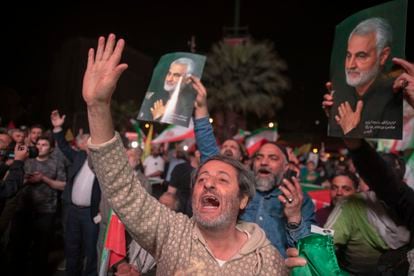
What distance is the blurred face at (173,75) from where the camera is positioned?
12.7 feet

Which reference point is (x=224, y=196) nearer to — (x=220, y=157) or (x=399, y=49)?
(x=220, y=157)

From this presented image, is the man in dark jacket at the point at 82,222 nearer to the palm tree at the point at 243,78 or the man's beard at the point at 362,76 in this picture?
the man's beard at the point at 362,76

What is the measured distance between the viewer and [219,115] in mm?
24859

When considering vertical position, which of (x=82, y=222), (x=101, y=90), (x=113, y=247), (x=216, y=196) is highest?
(x=101, y=90)

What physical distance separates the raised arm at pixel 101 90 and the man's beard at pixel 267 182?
1.73m

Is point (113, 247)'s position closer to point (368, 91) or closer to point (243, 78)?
point (368, 91)

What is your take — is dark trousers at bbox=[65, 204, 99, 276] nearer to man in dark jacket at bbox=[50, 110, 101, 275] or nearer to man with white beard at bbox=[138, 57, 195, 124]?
man in dark jacket at bbox=[50, 110, 101, 275]

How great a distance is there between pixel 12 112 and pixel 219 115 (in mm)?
15785

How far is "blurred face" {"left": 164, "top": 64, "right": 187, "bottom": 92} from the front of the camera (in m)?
3.87

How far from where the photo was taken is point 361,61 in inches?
94.9

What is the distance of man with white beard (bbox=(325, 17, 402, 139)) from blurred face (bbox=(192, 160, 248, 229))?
2.58 feet

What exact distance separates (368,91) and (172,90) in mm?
1965

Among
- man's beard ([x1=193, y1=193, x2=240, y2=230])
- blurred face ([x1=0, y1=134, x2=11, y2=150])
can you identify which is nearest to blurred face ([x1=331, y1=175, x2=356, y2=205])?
man's beard ([x1=193, y1=193, x2=240, y2=230])

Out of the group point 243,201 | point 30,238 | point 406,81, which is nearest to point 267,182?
point 243,201
